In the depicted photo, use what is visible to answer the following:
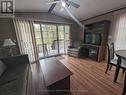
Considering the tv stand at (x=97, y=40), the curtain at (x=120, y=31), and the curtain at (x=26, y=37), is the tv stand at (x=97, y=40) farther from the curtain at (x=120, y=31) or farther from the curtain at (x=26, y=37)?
the curtain at (x=26, y=37)

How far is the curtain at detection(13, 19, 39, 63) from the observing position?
11.6ft

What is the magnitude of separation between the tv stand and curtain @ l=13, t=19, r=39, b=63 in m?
2.63

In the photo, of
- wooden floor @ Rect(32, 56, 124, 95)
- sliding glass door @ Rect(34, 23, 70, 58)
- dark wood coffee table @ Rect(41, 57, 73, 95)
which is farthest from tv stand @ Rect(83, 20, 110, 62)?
dark wood coffee table @ Rect(41, 57, 73, 95)

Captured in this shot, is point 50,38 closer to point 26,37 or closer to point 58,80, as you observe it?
point 26,37

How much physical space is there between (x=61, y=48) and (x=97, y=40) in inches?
91.0

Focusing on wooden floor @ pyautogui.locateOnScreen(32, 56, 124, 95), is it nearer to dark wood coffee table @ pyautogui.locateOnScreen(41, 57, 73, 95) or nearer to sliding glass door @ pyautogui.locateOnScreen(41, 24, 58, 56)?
dark wood coffee table @ pyautogui.locateOnScreen(41, 57, 73, 95)

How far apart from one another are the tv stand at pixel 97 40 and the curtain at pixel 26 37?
263cm

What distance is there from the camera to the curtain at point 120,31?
10.2 ft

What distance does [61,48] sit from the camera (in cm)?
548

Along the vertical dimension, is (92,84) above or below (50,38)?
below

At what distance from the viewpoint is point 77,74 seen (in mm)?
2742

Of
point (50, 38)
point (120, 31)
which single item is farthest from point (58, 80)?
point (50, 38)

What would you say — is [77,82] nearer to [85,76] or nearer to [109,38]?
[85,76]

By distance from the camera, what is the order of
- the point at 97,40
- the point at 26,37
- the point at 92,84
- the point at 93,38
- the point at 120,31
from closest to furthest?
the point at 92,84 < the point at 120,31 < the point at 26,37 < the point at 97,40 < the point at 93,38
